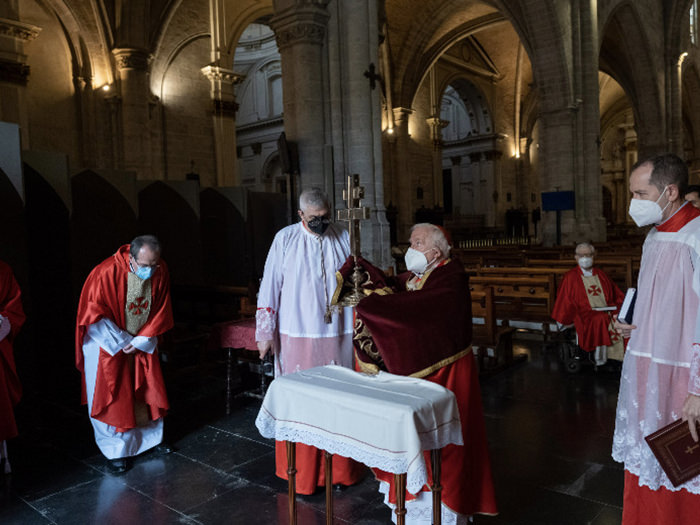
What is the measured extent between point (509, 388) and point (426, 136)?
2429 centimetres

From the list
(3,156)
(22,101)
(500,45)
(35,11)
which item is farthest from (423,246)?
(500,45)

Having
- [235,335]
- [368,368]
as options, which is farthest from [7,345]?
[368,368]

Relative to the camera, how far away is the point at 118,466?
4223mm

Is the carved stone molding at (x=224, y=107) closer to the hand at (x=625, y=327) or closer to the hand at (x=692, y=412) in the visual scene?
the hand at (x=625, y=327)

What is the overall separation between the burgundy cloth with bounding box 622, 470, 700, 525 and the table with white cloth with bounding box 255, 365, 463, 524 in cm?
92

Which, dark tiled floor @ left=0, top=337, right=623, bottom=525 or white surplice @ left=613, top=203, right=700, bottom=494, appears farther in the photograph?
dark tiled floor @ left=0, top=337, right=623, bottom=525

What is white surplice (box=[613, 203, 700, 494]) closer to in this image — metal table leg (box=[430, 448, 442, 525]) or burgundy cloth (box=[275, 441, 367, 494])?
metal table leg (box=[430, 448, 442, 525])

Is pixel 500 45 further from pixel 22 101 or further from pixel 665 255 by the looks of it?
pixel 665 255

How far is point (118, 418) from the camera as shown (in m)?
4.25

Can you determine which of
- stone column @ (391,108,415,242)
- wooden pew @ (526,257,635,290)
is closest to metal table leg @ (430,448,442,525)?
wooden pew @ (526,257,635,290)

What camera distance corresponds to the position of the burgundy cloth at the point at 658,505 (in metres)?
2.48

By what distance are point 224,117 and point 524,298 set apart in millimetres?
12398

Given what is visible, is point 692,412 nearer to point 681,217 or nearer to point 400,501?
point 681,217

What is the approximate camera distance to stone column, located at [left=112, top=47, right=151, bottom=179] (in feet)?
52.9
